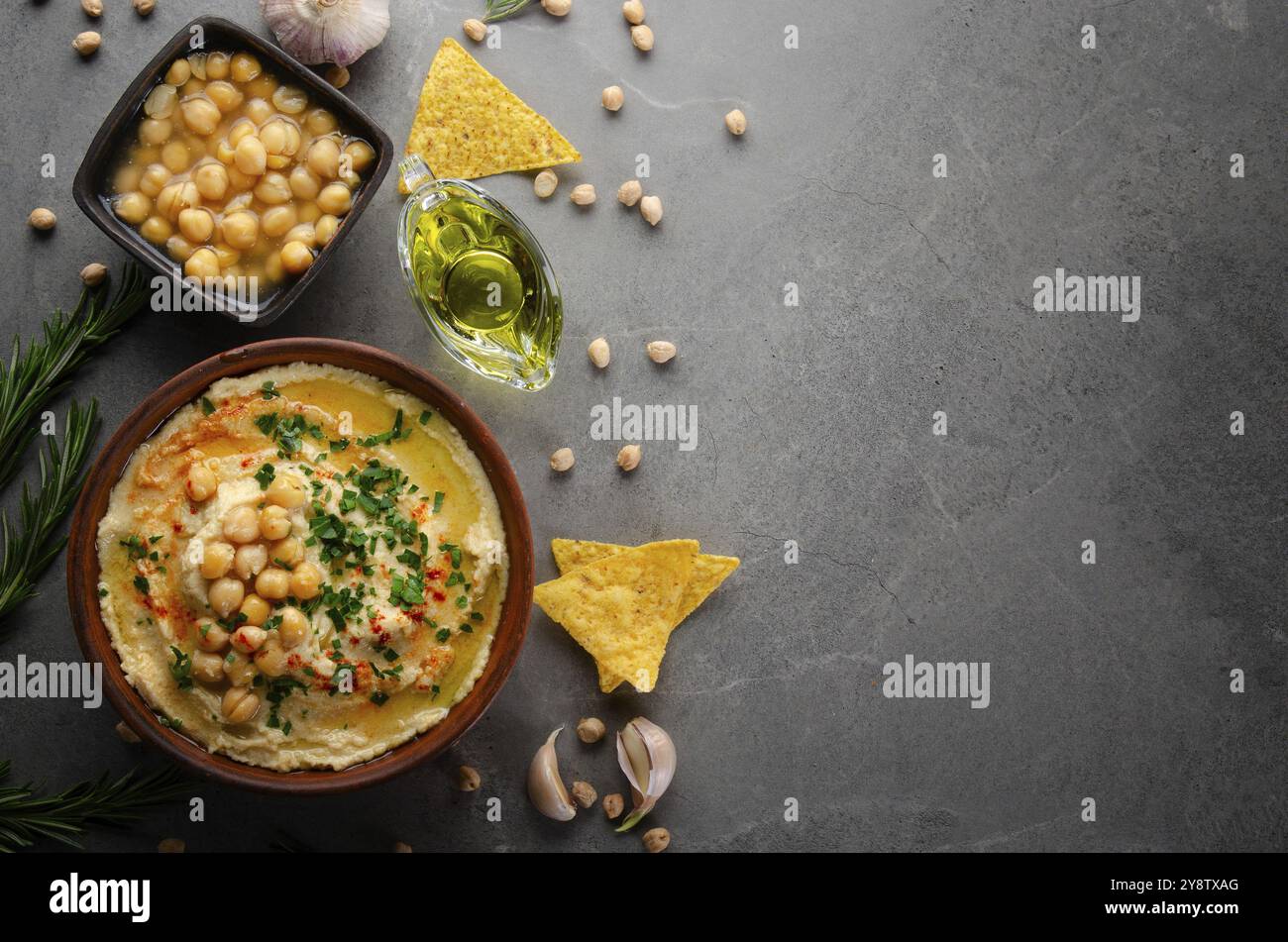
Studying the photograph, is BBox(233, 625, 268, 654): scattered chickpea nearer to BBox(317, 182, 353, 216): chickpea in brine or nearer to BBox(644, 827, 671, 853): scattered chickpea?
BBox(317, 182, 353, 216): chickpea in brine

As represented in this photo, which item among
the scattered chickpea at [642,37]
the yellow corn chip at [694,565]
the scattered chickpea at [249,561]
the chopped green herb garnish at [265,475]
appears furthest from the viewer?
the scattered chickpea at [642,37]

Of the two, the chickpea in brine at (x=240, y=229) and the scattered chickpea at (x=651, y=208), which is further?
the scattered chickpea at (x=651, y=208)

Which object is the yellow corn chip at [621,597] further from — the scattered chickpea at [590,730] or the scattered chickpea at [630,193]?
the scattered chickpea at [630,193]

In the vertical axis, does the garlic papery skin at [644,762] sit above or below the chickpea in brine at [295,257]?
below

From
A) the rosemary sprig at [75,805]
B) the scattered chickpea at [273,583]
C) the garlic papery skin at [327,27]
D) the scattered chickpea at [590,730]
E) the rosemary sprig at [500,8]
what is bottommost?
the rosemary sprig at [75,805]

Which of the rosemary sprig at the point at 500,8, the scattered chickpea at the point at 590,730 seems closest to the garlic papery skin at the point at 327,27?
the rosemary sprig at the point at 500,8

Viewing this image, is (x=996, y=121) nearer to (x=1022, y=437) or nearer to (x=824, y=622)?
(x=1022, y=437)

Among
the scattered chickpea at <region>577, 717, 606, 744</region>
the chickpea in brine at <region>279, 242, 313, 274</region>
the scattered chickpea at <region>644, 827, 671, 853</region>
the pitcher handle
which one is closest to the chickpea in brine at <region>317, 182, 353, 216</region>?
the chickpea in brine at <region>279, 242, 313, 274</region>
